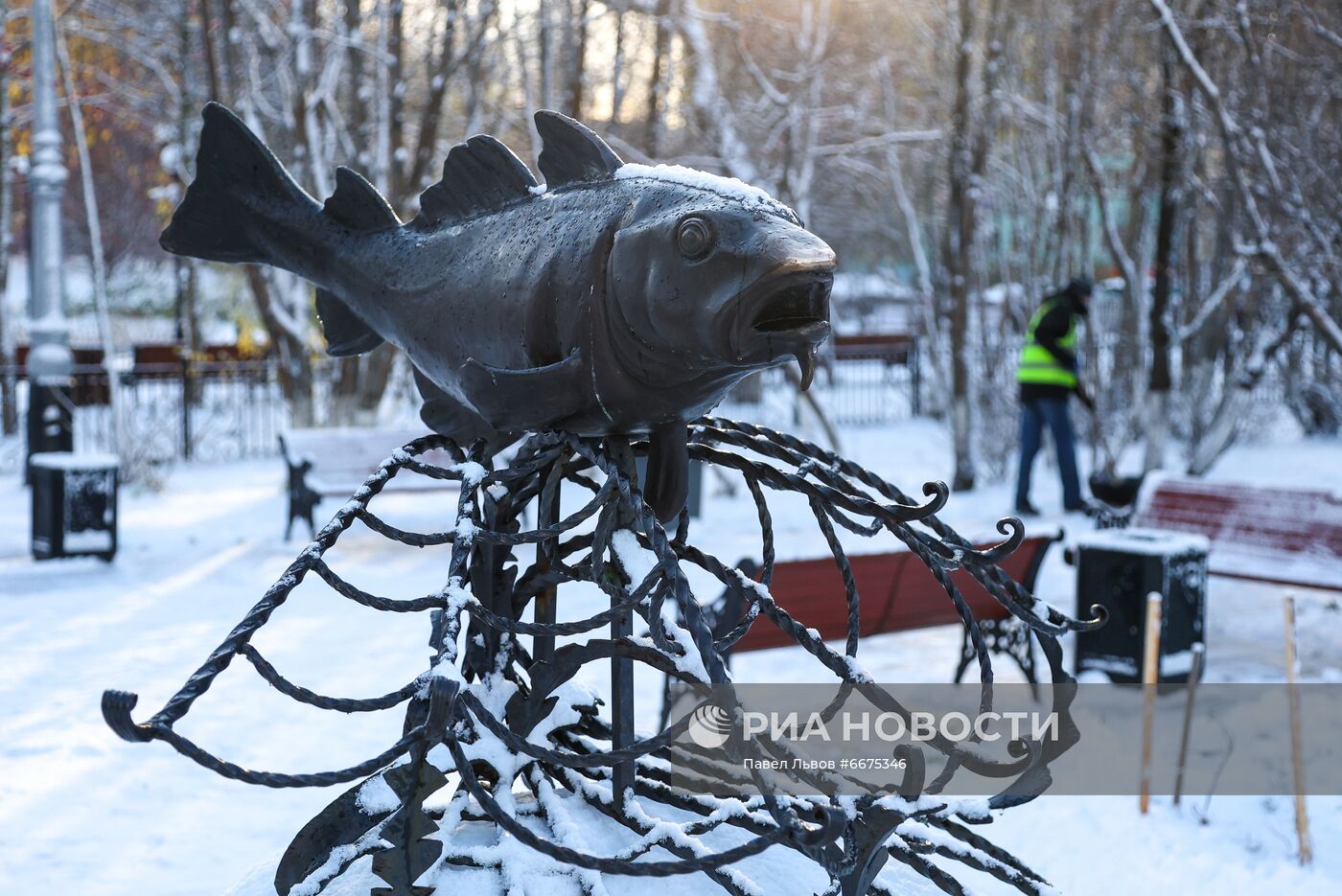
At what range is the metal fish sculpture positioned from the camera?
161 centimetres

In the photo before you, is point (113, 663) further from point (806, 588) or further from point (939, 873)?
point (939, 873)

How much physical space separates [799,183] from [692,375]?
10179mm

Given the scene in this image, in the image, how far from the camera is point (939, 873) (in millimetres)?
1917

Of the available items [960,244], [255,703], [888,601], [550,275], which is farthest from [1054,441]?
[550,275]

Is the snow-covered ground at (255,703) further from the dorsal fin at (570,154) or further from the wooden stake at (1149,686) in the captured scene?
the dorsal fin at (570,154)

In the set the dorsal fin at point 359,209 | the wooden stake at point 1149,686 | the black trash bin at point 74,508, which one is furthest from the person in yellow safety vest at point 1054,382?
the dorsal fin at point 359,209

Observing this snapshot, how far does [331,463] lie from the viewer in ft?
33.3

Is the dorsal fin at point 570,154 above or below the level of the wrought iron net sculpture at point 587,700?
above

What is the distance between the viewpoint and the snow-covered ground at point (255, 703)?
13.9 ft

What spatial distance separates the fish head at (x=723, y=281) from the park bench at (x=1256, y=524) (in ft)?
19.5

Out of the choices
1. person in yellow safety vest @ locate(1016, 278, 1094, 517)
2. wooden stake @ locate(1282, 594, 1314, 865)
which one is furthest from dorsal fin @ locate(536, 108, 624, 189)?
person in yellow safety vest @ locate(1016, 278, 1094, 517)

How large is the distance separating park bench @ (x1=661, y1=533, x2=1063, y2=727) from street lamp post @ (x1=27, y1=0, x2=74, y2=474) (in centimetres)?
708

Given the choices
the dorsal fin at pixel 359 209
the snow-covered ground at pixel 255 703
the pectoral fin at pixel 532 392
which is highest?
the dorsal fin at pixel 359 209

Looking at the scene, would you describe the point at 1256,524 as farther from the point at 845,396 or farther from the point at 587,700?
the point at 845,396
